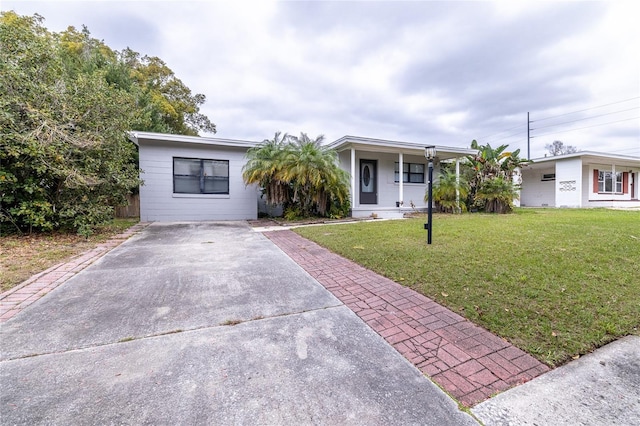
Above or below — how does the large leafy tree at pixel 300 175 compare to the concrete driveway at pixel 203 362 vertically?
above

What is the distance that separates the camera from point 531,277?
3.40 m

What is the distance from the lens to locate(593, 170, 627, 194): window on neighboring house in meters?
16.9

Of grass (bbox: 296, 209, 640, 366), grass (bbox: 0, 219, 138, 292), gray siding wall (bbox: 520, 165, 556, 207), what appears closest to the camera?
grass (bbox: 296, 209, 640, 366)

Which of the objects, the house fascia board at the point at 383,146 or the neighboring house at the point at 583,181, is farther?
the neighboring house at the point at 583,181

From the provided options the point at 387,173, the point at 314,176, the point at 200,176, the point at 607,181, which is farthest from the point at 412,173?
the point at 607,181

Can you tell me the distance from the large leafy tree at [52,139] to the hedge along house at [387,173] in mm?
7155

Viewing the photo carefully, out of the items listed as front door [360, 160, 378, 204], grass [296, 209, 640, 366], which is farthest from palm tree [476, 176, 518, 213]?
grass [296, 209, 640, 366]

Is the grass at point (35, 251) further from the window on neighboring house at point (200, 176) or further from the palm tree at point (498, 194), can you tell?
the palm tree at point (498, 194)

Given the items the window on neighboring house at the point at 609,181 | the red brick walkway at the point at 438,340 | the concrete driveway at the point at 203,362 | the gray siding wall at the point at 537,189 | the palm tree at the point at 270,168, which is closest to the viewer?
the concrete driveway at the point at 203,362

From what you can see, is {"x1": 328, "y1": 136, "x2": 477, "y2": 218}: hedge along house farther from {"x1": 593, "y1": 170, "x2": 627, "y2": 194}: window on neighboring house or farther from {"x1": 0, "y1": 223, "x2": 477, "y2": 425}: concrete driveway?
{"x1": 593, "y1": 170, "x2": 627, "y2": 194}: window on neighboring house

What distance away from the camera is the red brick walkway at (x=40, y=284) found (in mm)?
2855

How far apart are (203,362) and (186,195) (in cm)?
984

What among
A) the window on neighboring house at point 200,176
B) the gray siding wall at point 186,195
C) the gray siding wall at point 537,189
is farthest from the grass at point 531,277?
the gray siding wall at point 537,189

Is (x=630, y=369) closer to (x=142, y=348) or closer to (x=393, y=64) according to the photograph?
(x=142, y=348)
